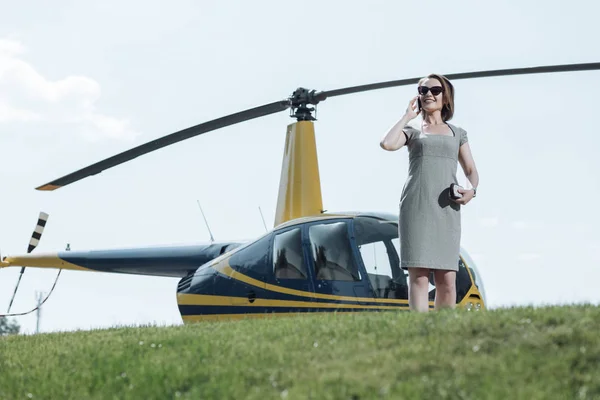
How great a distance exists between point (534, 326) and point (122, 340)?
385 centimetres

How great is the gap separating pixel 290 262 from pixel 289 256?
0.07 m

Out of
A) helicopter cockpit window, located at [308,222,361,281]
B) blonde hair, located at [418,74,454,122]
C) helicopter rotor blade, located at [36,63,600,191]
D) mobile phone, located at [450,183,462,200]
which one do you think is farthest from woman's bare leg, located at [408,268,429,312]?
helicopter rotor blade, located at [36,63,600,191]

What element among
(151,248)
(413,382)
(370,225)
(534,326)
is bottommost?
(413,382)

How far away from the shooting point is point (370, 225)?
361 inches

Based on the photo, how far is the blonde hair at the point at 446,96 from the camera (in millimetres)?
6969

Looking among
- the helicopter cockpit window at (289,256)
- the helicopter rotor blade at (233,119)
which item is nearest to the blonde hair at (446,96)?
the helicopter cockpit window at (289,256)

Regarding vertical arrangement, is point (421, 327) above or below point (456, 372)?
above

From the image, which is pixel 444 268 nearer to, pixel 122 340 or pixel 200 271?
pixel 122 340

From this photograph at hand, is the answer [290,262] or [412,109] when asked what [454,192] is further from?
[290,262]

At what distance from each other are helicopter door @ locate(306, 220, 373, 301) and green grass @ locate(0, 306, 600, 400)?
1472mm

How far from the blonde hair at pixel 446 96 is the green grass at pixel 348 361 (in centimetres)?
177

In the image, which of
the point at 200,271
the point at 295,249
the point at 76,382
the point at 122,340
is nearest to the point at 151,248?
the point at 200,271

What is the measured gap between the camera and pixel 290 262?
30.8 ft

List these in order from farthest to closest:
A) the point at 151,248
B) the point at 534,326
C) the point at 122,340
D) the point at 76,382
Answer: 1. the point at 151,248
2. the point at 122,340
3. the point at 76,382
4. the point at 534,326
